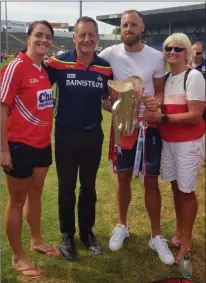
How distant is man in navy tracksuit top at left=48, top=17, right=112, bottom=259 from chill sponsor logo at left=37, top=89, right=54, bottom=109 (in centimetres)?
16

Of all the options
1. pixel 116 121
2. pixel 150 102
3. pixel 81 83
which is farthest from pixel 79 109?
pixel 150 102

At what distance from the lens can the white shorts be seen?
260cm

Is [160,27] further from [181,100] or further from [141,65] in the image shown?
[181,100]

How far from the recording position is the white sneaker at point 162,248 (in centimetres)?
286

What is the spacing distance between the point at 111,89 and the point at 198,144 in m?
0.80

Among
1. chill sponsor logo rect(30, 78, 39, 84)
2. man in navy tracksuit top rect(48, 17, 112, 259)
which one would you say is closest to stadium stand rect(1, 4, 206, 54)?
man in navy tracksuit top rect(48, 17, 112, 259)

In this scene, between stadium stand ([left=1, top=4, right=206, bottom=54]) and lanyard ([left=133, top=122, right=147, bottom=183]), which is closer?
lanyard ([left=133, top=122, right=147, bottom=183])

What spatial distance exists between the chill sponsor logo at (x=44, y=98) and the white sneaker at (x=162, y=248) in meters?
1.56

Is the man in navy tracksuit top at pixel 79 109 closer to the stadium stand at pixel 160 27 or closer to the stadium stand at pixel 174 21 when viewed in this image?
the stadium stand at pixel 160 27

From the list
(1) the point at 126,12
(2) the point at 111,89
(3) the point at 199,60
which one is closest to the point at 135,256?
(2) the point at 111,89

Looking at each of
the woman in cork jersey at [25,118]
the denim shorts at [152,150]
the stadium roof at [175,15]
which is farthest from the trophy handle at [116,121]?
the stadium roof at [175,15]

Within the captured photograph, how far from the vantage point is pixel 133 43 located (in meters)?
2.70

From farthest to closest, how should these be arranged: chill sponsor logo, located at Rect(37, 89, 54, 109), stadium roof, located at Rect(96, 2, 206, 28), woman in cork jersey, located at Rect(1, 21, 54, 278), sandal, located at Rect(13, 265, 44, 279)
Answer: stadium roof, located at Rect(96, 2, 206, 28)
sandal, located at Rect(13, 265, 44, 279)
chill sponsor logo, located at Rect(37, 89, 54, 109)
woman in cork jersey, located at Rect(1, 21, 54, 278)

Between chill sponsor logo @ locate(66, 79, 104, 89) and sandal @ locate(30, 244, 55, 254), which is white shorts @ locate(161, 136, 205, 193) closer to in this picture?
chill sponsor logo @ locate(66, 79, 104, 89)
